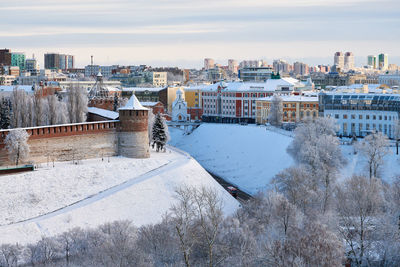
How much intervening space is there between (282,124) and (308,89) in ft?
86.5

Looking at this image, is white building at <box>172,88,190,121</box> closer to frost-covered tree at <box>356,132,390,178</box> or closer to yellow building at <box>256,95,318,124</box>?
yellow building at <box>256,95,318,124</box>

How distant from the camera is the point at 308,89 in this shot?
109 metres

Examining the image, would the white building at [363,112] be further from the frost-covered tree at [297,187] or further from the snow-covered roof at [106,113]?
the snow-covered roof at [106,113]

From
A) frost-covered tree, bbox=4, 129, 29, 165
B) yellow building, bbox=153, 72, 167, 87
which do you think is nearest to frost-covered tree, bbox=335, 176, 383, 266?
frost-covered tree, bbox=4, 129, 29, 165

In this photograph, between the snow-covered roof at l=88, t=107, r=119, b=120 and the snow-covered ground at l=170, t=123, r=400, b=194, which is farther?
the snow-covered ground at l=170, t=123, r=400, b=194

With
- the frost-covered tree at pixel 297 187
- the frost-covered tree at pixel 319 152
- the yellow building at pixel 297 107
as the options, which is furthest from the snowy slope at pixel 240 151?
the frost-covered tree at pixel 297 187

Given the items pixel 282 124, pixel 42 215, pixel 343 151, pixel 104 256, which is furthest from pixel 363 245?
pixel 282 124

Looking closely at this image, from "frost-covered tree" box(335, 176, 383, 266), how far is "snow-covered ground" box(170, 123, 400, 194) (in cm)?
1423

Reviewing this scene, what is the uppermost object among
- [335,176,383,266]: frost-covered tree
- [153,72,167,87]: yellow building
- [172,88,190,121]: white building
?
[153,72,167,87]: yellow building

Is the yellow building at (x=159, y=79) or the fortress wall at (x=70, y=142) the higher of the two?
the yellow building at (x=159, y=79)

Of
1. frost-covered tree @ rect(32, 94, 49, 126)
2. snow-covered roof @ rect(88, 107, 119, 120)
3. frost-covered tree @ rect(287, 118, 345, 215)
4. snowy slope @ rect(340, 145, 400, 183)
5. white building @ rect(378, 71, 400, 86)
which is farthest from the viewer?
white building @ rect(378, 71, 400, 86)

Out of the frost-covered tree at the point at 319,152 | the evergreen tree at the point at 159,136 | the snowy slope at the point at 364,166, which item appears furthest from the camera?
the evergreen tree at the point at 159,136

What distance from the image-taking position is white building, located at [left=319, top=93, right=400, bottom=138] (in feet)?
233

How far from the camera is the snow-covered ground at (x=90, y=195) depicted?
43.3 metres
